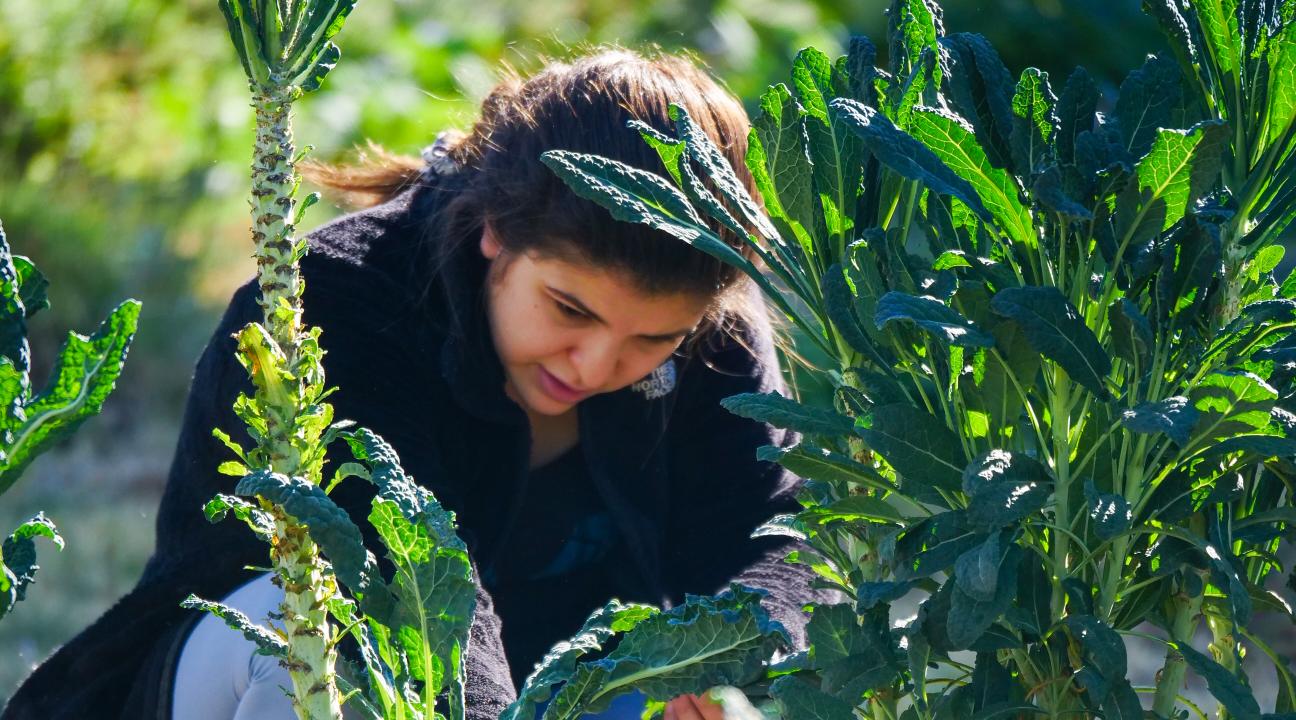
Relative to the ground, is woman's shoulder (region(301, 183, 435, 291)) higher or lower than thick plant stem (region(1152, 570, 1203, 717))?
higher

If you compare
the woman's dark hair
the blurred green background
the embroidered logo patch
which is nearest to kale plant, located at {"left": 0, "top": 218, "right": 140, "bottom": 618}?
the woman's dark hair

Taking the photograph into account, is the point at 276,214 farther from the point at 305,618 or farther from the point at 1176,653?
the point at 1176,653

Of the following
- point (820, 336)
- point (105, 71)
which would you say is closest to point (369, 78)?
point (105, 71)

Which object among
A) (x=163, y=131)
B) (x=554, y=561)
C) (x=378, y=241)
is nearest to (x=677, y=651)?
(x=378, y=241)

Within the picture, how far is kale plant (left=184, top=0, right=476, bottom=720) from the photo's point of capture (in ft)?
2.68

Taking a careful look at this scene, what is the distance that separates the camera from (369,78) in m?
5.36

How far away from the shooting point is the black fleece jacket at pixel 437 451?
1.85 metres

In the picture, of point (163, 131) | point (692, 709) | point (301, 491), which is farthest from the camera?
point (163, 131)

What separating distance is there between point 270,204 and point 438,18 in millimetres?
5120

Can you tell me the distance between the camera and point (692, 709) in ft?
4.78

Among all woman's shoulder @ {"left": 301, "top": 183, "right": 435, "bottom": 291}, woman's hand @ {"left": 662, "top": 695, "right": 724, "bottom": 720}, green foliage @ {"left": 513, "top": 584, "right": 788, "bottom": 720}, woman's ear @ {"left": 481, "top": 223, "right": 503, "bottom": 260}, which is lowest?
woman's hand @ {"left": 662, "top": 695, "right": 724, "bottom": 720}

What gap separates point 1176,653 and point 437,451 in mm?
1128

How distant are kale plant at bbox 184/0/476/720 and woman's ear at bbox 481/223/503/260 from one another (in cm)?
108

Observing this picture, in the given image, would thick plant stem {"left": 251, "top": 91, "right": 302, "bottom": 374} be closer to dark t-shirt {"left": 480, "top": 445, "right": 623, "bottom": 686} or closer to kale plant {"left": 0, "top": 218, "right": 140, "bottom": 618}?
kale plant {"left": 0, "top": 218, "right": 140, "bottom": 618}
